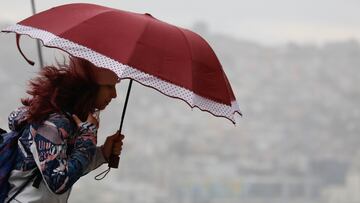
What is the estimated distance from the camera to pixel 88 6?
2.00m

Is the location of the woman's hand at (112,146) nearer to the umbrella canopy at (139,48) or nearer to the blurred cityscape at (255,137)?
the umbrella canopy at (139,48)

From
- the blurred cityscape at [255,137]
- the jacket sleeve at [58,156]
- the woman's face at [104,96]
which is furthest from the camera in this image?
the blurred cityscape at [255,137]

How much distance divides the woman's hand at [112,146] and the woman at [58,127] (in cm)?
10

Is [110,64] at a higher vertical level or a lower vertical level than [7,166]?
higher

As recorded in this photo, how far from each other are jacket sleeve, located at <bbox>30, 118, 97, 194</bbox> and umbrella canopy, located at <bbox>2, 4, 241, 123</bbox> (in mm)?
156

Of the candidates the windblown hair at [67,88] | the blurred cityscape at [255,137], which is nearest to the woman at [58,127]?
the windblown hair at [67,88]

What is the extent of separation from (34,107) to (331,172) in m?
45.5

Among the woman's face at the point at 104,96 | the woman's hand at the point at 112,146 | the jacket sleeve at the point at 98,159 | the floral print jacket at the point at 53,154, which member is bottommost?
the jacket sleeve at the point at 98,159

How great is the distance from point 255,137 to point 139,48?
50.2m

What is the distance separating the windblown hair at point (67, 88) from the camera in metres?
1.81

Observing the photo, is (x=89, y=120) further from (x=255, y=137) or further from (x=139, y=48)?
(x=255, y=137)

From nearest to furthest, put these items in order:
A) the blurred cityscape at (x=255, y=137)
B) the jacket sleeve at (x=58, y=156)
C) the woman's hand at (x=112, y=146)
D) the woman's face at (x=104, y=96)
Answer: the jacket sleeve at (x=58, y=156)
the woman's face at (x=104, y=96)
the woman's hand at (x=112, y=146)
the blurred cityscape at (x=255, y=137)

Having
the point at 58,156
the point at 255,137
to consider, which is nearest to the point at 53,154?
the point at 58,156

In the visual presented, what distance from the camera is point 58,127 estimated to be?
176cm
